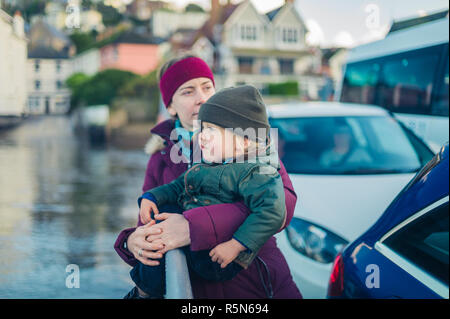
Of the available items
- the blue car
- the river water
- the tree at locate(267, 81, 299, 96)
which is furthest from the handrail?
the tree at locate(267, 81, 299, 96)

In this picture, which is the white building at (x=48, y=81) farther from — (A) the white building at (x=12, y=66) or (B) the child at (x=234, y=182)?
(B) the child at (x=234, y=182)

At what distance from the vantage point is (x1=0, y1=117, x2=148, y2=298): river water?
325 cm

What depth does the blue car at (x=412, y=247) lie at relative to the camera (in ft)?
5.14

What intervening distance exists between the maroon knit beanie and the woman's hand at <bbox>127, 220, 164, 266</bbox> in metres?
0.91

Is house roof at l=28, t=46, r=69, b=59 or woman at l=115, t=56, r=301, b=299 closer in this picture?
woman at l=115, t=56, r=301, b=299

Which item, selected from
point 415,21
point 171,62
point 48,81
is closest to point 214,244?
point 171,62

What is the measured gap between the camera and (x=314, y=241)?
10.5 feet

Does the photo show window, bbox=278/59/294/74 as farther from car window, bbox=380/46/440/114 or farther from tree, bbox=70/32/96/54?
tree, bbox=70/32/96/54

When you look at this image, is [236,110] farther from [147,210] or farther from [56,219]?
[56,219]

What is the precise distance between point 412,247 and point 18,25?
2.36 metres

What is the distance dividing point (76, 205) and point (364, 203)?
5426 mm

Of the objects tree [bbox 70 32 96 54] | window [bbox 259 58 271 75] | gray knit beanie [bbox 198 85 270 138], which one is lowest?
gray knit beanie [bbox 198 85 270 138]
